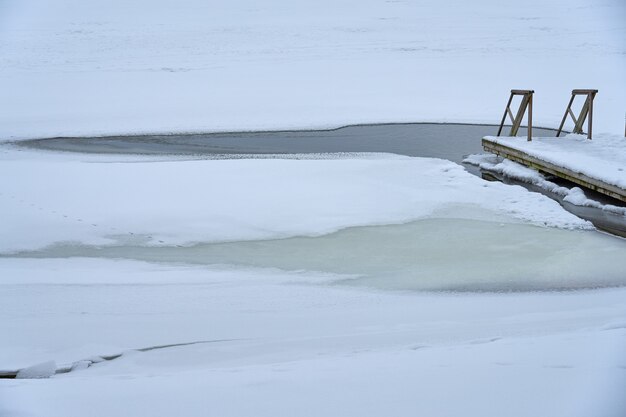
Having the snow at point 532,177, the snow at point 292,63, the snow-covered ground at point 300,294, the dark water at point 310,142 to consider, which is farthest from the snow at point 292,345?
the snow at point 292,63

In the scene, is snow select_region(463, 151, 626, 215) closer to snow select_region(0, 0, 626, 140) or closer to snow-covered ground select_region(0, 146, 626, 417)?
snow-covered ground select_region(0, 146, 626, 417)

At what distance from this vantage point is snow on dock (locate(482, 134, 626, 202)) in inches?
345

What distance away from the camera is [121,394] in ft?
10.6

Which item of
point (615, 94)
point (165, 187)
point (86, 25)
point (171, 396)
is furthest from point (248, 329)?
point (86, 25)


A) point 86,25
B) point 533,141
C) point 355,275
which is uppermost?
point 86,25

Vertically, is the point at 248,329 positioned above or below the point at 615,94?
below

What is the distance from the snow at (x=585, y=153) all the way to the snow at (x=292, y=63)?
3.45m

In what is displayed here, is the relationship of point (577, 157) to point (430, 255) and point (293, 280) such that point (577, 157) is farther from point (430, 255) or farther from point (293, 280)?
point (293, 280)

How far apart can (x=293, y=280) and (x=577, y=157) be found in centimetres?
580

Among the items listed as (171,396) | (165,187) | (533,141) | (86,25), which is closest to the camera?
(171,396)

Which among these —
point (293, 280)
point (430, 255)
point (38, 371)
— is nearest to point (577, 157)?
point (430, 255)

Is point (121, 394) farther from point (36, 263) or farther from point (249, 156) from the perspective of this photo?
point (249, 156)

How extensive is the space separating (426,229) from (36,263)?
3.99m

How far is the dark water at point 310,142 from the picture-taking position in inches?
494
